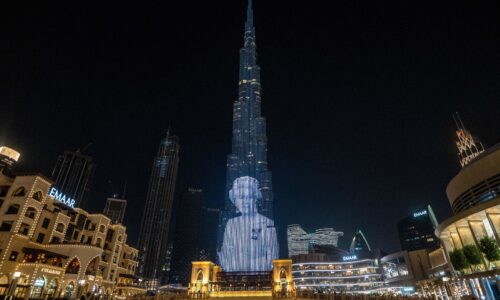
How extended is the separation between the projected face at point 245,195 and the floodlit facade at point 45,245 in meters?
52.0

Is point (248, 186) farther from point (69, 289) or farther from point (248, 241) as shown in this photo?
point (69, 289)

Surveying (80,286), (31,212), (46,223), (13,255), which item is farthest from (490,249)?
(46,223)

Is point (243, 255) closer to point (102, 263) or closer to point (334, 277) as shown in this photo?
point (102, 263)

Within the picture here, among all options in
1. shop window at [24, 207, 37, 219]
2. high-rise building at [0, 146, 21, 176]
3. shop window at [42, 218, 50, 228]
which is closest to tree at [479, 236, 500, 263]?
shop window at [24, 207, 37, 219]

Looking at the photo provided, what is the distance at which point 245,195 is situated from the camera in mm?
113438

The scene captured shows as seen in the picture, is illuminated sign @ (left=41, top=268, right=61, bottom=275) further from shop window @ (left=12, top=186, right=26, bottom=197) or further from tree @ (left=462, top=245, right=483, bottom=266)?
tree @ (left=462, top=245, right=483, bottom=266)

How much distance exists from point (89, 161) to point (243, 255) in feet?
424

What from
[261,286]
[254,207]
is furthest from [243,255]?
[261,286]

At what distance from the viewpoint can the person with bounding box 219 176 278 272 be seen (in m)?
99.5

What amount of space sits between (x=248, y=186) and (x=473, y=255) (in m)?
82.1

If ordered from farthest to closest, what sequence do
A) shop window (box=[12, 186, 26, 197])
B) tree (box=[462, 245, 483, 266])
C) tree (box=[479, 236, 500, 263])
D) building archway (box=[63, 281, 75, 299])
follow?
1. building archway (box=[63, 281, 75, 299])
2. shop window (box=[12, 186, 26, 197])
3. tree (box=[462, 245, 483, 266])
4. tree (box=[479, 236, 500, 263])

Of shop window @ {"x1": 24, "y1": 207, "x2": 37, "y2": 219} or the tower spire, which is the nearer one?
shop window @ {"x1": 24, "y1": 207, "x2": 37, "y2": 219}

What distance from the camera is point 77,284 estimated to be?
52312mm

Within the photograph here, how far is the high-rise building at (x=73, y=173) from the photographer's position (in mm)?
166625
